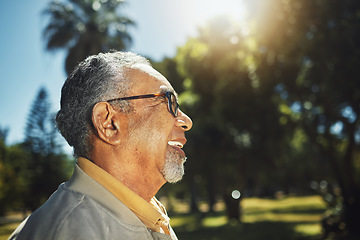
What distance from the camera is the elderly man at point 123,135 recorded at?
151 centimetres

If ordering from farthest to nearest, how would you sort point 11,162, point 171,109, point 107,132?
point 11,162, point 171,109, point 107,132

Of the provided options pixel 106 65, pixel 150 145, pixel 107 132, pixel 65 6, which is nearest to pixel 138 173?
pixel 150 145

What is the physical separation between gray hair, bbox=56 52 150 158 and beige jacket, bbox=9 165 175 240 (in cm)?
25

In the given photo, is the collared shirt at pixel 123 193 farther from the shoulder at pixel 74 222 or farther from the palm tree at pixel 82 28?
the palm tree at pixel 82 28

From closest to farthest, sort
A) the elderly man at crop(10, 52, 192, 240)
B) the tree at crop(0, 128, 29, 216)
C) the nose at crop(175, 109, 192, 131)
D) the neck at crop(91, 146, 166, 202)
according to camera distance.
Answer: the elderly man at crop(10, 52, 192, 240) → the neck at crop(91, 146, 166, 202) → the nose at crop(175, 109, 192, 131) → the tree at crop(0, 128, 29, 216)

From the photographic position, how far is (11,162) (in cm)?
3322

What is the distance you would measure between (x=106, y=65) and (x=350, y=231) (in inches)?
530

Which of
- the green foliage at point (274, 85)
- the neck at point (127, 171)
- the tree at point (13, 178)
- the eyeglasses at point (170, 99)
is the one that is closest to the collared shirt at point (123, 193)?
the neck at point (127, 171)

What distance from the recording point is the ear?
5.57 ft

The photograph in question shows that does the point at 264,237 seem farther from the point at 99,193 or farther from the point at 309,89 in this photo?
the point at 99,193

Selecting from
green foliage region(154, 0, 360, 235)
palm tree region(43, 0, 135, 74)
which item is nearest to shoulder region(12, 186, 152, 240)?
green foliage region(154, 0, 360, 235)

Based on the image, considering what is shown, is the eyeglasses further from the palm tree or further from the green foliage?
the palm tree

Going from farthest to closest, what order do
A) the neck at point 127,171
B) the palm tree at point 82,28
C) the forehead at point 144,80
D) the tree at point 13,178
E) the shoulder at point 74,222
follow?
the tree at point 13,178 → the palm tree at point 82,28 → the forehead at point 144,80 → the neck at point 127,171 → the shoulder at point 74,222

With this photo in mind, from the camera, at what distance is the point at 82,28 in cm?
1425
